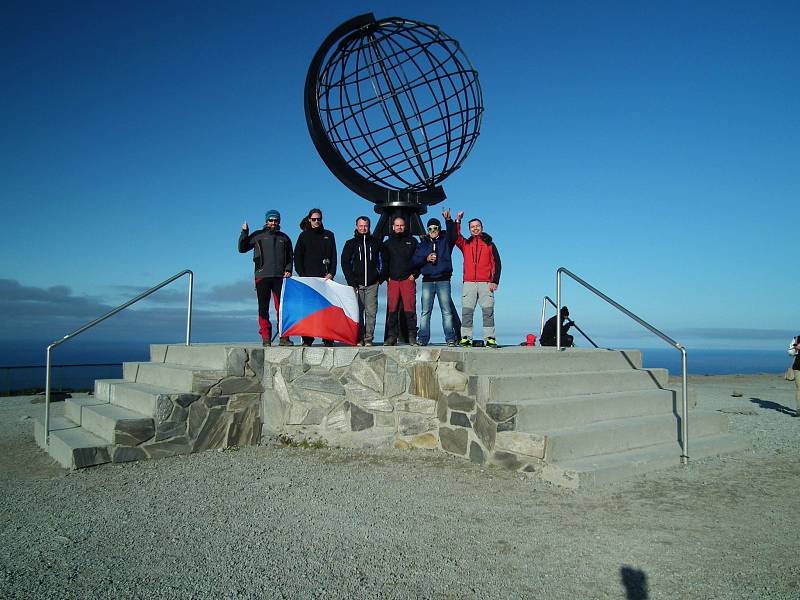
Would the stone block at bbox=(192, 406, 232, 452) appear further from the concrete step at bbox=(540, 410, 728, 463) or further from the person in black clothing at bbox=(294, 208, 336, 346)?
the concrete step at bbox=(540, 410, 728, 463)

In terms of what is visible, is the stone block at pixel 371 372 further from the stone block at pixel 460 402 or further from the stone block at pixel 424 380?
the stone block at pixel 460 402

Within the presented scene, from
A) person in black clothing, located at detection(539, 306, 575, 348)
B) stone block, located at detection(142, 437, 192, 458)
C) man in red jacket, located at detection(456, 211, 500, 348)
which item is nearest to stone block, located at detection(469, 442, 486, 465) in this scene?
man in red jacket, located at detection(456, 211, 500, 348)

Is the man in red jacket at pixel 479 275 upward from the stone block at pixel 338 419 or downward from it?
upward

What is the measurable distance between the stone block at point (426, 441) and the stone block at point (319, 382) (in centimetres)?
93

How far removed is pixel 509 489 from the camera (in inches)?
181

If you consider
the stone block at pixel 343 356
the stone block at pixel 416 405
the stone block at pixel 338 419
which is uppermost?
the stone block at pixel 343 356

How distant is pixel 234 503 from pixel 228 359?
222cm

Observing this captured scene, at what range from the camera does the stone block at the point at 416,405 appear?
236 inches

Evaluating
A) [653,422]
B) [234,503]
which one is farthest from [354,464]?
[653,422]

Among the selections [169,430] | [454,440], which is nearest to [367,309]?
[454,440]

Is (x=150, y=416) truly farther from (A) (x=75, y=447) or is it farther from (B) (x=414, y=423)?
(B) (x=414, y=423)

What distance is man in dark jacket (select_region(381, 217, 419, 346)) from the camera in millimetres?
7340

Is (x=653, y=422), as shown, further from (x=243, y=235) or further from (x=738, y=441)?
(x=243, y=235)

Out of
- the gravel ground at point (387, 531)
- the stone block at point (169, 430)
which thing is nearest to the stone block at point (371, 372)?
the gravel ground at point (387, 531)
